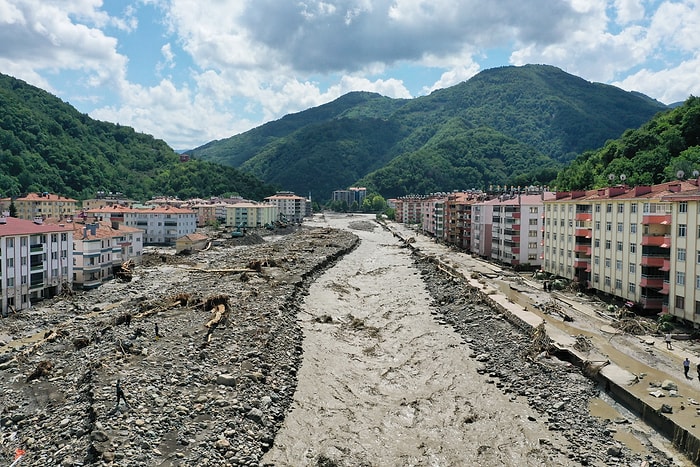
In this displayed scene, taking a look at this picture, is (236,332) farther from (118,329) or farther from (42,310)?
(42,310)

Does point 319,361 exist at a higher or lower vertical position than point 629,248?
lower

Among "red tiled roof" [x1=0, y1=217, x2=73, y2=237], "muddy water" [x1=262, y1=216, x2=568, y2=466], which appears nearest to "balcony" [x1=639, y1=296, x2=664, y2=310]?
"muddy water" [x1=262, y1=216, x2=568, y2=466]

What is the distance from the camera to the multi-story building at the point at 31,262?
125 ft

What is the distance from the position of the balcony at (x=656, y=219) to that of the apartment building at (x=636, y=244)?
6 centimetres

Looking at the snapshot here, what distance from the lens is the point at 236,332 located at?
31.1m

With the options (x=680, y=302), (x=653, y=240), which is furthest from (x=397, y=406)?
(x=653, y=240)

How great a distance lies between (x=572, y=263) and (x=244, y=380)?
38.1 metres

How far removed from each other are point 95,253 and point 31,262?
1044 centimetres

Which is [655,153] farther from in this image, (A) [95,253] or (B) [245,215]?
(B) [245,215]

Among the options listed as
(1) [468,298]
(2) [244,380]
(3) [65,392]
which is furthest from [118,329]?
(1) [468,298]

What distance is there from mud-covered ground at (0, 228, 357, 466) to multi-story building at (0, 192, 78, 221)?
85.0 meters

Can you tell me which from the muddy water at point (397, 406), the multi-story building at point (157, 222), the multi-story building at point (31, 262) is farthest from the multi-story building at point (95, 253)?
the multi-story building at point (157, 222)

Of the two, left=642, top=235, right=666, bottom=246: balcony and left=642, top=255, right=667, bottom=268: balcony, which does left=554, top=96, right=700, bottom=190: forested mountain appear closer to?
left=642, top=235, right=666, bottom=246: balcony

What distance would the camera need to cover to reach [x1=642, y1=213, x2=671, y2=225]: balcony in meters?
36.3
